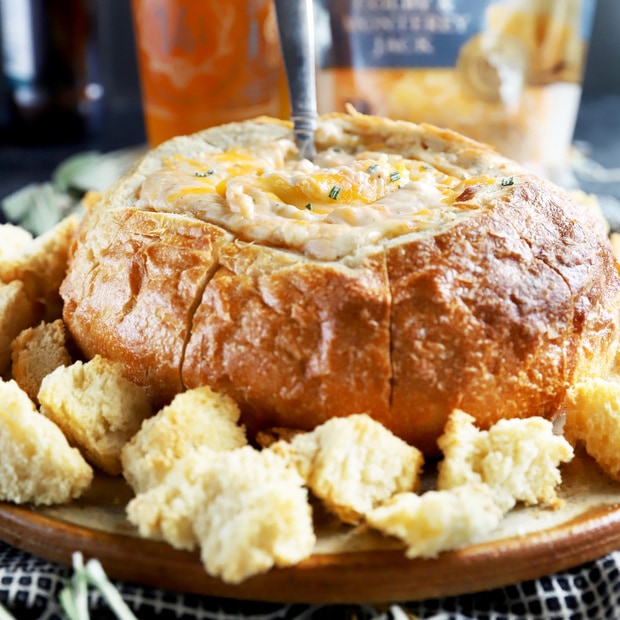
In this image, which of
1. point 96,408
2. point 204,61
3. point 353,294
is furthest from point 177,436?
point 204,61

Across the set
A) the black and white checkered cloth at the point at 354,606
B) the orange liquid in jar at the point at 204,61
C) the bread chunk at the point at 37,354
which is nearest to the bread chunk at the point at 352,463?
the black and white checkered cloth at the point at 354,606

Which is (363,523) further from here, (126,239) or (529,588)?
(126,239)

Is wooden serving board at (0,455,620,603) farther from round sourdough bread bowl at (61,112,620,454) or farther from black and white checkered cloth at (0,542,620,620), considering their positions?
round sourdough bread bowl at (61,112,620,454)

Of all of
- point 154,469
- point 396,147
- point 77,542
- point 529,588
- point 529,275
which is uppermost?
point 396,147

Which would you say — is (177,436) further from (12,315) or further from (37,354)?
(12,315)


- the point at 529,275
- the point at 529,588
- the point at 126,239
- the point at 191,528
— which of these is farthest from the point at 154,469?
the point at 529,275

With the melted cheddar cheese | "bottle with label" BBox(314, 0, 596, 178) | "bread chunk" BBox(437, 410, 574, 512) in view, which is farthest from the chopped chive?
"bottle with label" BBox(314, 0, 596, 178)

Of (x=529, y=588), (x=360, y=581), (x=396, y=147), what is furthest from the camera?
(x=396, y=147)

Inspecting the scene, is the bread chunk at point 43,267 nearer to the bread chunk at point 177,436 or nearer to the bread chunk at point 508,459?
the bread chunk at point 177,436
